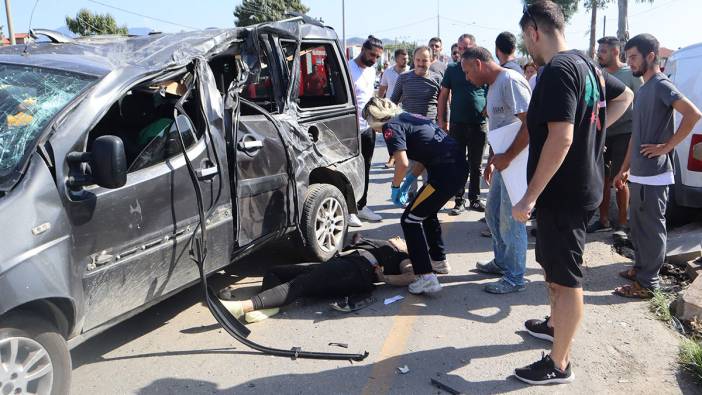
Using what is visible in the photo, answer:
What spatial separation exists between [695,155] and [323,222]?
3.36m

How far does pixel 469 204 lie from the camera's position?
703cm

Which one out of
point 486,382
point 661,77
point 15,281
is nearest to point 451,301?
point 486,382

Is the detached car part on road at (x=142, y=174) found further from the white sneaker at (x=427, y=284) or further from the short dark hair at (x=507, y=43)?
the short dark hair at (x=507, y=43)

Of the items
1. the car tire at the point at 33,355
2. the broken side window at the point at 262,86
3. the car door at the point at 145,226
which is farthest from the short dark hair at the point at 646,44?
the car tire at the point at 33,355

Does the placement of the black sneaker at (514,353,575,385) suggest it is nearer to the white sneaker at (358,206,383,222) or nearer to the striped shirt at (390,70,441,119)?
the white sneaker at (358,206,383,222)

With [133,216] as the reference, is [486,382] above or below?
below

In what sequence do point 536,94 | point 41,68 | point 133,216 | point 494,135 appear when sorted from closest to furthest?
point 536,94 < point 133,216 < point 41,68 < point 494,135

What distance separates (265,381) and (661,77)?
11.4 feet

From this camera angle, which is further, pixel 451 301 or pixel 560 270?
pixel 451 301

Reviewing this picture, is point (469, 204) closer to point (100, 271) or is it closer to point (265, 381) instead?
point (265, 381)

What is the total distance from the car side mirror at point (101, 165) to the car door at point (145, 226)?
0.10 m

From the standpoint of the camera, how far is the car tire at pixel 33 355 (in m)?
2.43

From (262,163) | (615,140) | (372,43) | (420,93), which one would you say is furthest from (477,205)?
(262,163)

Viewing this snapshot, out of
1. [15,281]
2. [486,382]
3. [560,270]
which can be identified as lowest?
[486,382]
